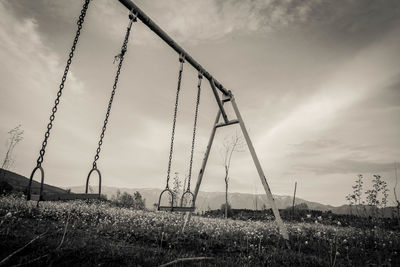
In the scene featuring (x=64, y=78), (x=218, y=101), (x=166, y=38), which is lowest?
(x=64, y=78)

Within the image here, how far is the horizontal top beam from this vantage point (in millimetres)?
5490

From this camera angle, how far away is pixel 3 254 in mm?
3281

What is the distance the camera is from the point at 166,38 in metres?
6.58

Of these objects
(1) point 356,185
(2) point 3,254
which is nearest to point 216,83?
(2) point 3,254

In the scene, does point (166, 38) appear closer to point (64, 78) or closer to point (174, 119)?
point (174, 119)

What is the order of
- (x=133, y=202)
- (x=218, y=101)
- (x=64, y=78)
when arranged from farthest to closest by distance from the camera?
(x=133, y=202) → (x=218, y=101) → (x=64, y=78)

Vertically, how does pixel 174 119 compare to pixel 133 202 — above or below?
above

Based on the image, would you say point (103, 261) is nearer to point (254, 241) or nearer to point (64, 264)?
point (64, 264)

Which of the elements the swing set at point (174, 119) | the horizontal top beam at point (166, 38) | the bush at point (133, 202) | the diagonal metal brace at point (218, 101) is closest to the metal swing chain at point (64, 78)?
the swing set at point (174, 119)

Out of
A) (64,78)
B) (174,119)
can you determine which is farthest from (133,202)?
(64,78)

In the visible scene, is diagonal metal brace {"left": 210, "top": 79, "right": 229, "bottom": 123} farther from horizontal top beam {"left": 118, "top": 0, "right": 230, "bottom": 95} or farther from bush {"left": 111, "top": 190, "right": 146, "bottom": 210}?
bush {"left": 111, "top": 190, "right": 146, "bottom": 210}

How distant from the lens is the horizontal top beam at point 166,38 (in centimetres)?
549

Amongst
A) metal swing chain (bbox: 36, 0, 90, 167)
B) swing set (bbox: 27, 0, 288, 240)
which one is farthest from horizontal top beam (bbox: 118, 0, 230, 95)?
metal swing chain (bbox: 36, 0, 90, 167)

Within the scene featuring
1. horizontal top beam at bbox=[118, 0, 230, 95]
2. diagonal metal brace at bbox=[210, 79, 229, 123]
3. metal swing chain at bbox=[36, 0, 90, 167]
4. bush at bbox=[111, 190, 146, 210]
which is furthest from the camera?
bush at bbox=[111, 190, 146, 210]
